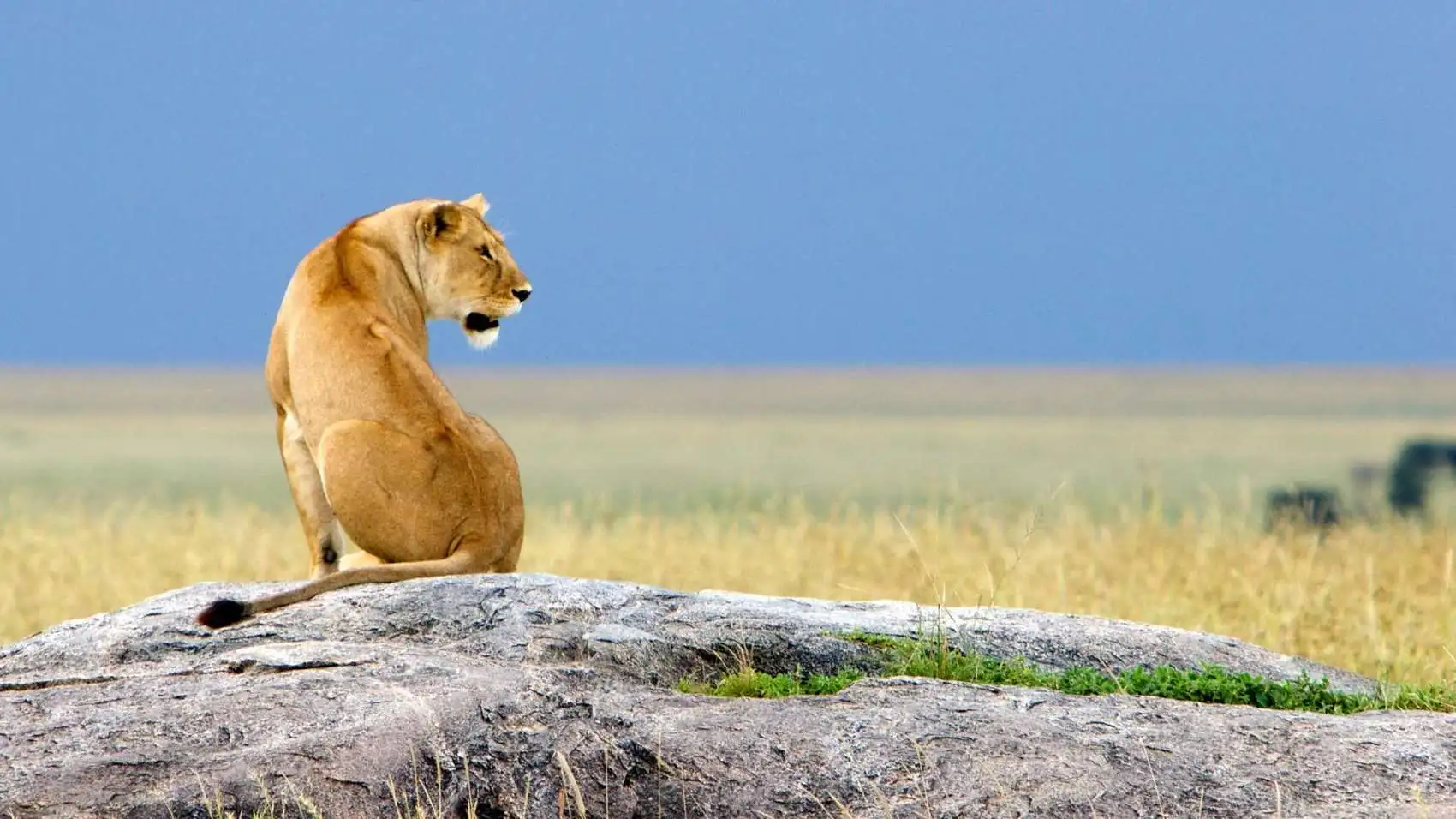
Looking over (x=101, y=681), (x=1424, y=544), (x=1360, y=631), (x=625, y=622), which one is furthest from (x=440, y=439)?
(x=1424, y=544)

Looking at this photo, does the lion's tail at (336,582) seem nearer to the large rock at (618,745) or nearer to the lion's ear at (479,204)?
the large rock at (618,745)

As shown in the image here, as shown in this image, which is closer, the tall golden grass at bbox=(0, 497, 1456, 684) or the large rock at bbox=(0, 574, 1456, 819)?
the large rock at bbox=(0, 574, 1456, 819)

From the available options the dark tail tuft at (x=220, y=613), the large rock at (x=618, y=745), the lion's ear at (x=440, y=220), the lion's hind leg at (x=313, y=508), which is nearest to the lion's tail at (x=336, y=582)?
the dark tail tuft at (x=220, y=613)

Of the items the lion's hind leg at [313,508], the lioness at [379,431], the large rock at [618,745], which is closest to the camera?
the large rock at [618,745]

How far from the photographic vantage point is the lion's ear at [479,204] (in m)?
9.05

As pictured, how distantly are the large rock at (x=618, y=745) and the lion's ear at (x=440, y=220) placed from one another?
2.79 metres

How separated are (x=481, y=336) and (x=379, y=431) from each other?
1382mm

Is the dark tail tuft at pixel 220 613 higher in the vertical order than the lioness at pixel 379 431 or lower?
lower

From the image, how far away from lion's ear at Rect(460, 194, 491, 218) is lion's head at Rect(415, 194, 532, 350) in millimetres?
30

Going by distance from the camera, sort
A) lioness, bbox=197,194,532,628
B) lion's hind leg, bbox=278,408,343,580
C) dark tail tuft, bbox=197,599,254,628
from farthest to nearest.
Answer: lion's hind leg, bbox=278,408,343,580 < lioness, bbox=197,194,532,628 < dark tail tuft, bbox=197,599,254,628

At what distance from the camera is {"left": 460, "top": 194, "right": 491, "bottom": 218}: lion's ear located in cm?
905

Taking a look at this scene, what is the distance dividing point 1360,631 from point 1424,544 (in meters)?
4.26

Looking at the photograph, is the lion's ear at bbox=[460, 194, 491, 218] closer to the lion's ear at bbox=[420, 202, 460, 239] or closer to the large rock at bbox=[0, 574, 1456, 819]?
the lion's ear at bbox=[420, 202, 460, 239]

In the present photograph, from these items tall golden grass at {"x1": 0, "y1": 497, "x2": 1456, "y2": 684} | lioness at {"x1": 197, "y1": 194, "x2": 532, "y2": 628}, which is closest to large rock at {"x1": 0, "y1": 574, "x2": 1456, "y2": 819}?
lioness at {"x1": 197, "y1": 194, "x2": 532, "y2": 628}
